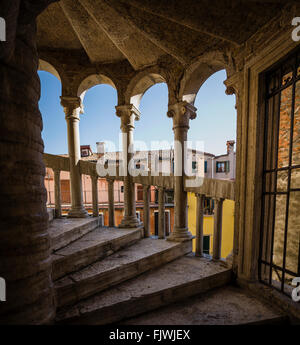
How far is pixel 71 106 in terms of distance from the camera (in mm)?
4375

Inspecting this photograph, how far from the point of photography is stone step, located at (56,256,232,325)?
7.03 feet

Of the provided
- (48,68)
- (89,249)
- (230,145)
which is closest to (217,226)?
(89,249)

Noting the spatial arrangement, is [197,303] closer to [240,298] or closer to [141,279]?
[240,298]

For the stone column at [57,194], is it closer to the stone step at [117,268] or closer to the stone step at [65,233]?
the stone step at [65,233]

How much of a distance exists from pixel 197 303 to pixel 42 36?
221 inches

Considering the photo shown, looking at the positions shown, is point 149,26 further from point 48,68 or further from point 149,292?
point 149,292

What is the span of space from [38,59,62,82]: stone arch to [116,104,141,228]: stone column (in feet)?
5.45

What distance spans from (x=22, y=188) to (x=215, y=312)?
2706mm

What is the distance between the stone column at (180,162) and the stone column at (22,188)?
256 cm

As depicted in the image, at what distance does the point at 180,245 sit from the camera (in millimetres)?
→ 3619

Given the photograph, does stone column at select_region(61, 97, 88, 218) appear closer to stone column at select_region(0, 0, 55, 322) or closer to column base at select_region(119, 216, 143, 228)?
column base at select_region(119, 216, 143, 228)

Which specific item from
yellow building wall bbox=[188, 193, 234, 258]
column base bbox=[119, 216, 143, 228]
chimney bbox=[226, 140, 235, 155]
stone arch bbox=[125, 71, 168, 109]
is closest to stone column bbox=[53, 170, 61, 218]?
column base bbox=[119, 216, 143, 228]

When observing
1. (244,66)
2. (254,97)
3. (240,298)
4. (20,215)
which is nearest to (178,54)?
(244,66)

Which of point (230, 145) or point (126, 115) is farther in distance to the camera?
point (230, 145)
